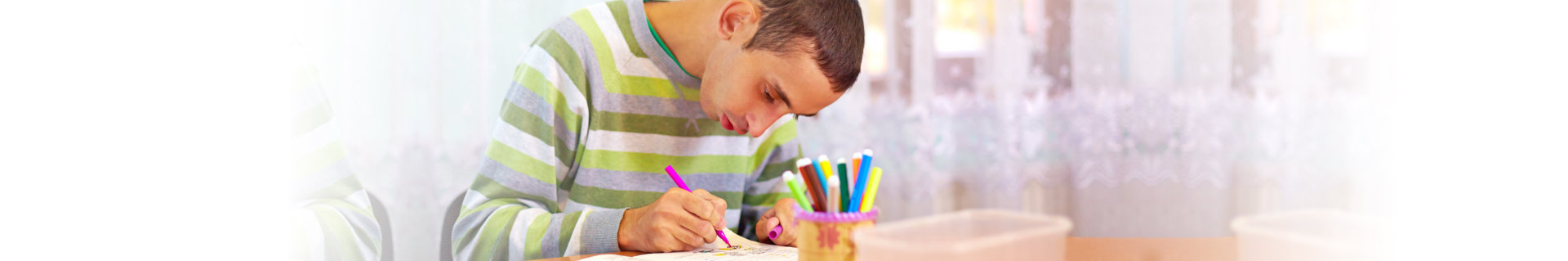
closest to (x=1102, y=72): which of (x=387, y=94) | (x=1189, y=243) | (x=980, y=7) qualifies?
(x=980, y=7)

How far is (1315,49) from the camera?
1.72 metres

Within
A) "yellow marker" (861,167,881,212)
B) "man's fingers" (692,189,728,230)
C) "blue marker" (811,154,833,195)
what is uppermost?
"blue marker" (811,154,833,195)

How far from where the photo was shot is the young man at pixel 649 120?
2.57 feet

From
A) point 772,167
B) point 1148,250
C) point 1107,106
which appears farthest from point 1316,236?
point 1107,106

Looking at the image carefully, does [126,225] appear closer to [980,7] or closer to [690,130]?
[690,130]

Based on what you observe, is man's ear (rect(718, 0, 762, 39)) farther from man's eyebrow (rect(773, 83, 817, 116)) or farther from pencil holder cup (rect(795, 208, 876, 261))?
pencil holder cup (rect(795, 208, 876, 261))

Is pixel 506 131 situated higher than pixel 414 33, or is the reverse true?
pixel 414 33

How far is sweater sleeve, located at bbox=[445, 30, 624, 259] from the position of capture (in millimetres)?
804

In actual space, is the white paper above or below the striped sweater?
below

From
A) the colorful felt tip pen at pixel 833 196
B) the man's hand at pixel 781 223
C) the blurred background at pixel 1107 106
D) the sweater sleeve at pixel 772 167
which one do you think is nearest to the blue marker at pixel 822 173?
the colorful felt tip pen at pixel 833 196

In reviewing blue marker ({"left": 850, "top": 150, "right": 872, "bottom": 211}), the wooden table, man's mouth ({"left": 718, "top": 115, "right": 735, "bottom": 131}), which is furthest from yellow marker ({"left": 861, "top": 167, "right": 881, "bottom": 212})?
man's mouth ({"left": 718, "top": 115, "right": 735, "bottom": 131})

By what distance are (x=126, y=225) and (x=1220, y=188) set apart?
1.79 meters

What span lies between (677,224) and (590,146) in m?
0.23

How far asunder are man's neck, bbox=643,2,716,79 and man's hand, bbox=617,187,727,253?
0.21 metres
